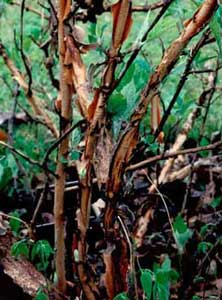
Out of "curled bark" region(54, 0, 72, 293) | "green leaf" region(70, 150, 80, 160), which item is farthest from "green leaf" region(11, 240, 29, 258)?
"green leaf" region(70, 150, 80, 160)

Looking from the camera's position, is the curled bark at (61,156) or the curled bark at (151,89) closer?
the curled bark at (151,89)

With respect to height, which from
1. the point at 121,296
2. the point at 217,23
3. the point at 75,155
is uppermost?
the point at 217,23

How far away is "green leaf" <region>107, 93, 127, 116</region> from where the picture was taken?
801 mm

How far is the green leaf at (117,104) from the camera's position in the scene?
31.5 inches

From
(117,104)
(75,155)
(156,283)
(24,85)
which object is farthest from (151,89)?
(24,85)

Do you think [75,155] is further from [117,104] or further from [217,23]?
[217,23]

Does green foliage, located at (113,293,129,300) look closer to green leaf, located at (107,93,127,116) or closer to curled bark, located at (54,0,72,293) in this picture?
curled bark, located at (54,0,72,293)

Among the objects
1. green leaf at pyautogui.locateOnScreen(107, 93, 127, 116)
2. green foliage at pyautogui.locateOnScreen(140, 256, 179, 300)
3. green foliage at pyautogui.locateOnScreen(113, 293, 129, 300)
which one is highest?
green leaf at pyautogui.locateOnScreen(107, 93, 127, 116)

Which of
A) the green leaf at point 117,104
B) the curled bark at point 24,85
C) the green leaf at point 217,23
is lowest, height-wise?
the green leaf at point 117,104

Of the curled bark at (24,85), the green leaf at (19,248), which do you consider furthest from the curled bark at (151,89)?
the curled bark at (24,85)

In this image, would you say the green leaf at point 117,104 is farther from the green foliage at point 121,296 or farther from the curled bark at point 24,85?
the curled bark at point 24,85

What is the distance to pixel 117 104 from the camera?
804 mm

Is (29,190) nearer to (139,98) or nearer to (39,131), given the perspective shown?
(39,131)

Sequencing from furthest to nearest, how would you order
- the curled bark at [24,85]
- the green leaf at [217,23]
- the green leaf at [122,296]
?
the curled bark at [24,85] < the green leaf at [122,296] < the green leaf at [217,23]
